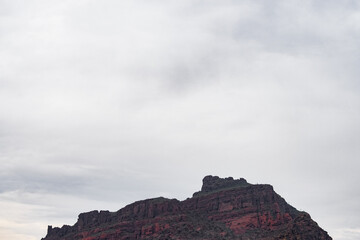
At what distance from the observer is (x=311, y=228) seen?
198 meters

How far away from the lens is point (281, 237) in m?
196

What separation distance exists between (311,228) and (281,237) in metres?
15.2
